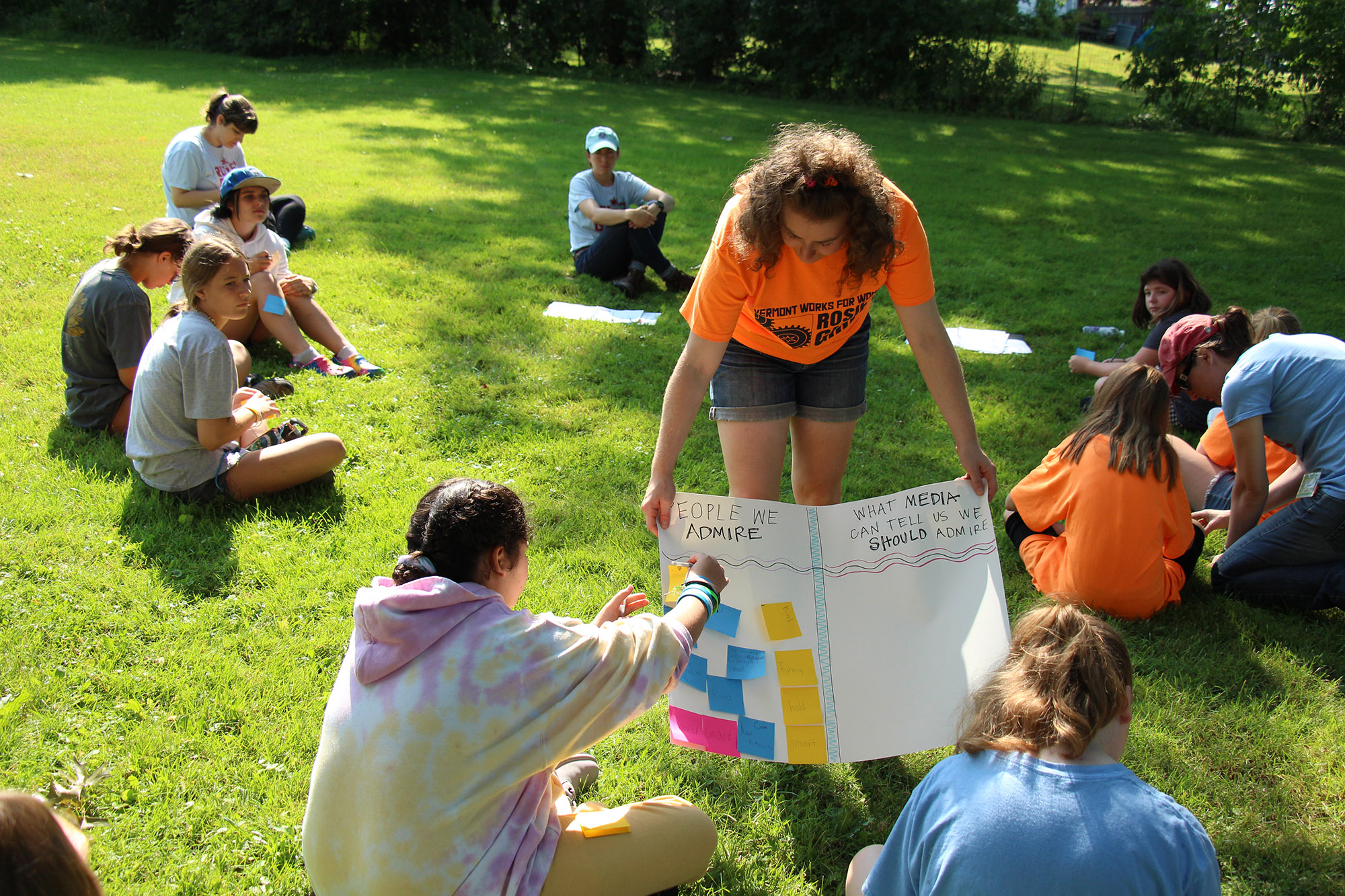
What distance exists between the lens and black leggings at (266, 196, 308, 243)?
6918 millimetres

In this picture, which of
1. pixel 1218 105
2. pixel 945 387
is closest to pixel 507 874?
pixel 945 387

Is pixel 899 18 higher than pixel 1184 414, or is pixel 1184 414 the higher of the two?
pixel 899 18

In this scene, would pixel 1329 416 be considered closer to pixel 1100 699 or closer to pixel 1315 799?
pixel 1315 799

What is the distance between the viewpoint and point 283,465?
369cm

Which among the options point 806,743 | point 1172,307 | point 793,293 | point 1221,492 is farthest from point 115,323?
point 1172,307

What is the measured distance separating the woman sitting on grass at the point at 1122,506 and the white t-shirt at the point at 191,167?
19.5ft

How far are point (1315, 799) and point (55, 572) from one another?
4.35 meters

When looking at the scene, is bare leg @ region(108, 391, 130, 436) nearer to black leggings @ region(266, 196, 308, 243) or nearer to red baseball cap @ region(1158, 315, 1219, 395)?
black leggings @ region(266, 196, 308, 243)

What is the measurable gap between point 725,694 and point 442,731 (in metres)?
0.94

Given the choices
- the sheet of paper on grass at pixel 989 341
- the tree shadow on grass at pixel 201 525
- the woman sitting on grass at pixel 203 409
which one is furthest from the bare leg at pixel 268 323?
the sheet of paper on grass at pixel 989 341

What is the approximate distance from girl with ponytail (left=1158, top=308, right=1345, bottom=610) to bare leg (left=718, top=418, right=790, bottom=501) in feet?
6.28

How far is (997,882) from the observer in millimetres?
1397

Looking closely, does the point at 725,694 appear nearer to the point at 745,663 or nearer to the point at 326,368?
the point at 745,663

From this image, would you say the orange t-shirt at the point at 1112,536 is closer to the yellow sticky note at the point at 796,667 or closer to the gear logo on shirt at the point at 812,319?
the gear logo on shirt at the point at 812,319
